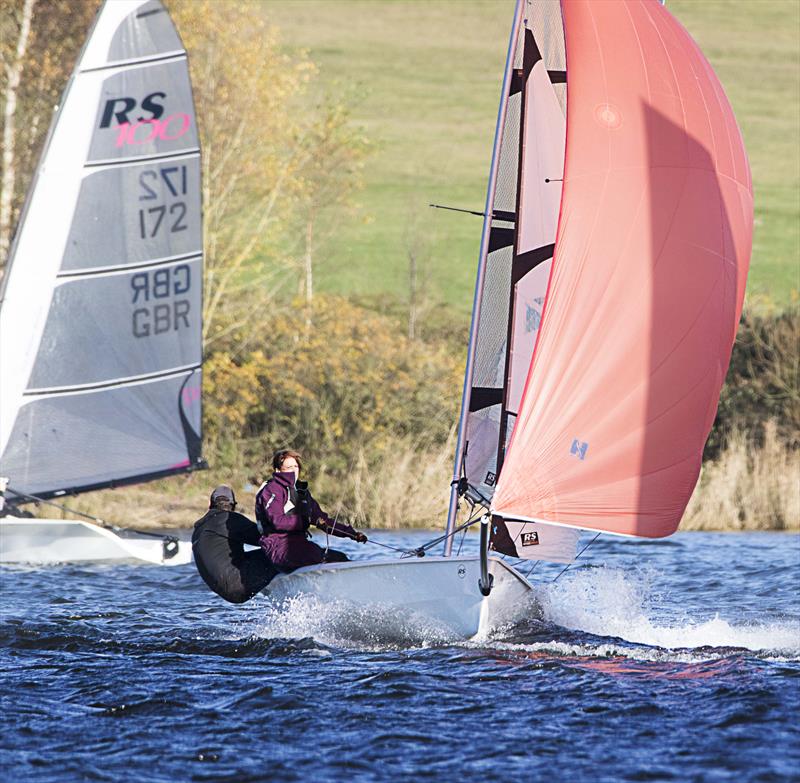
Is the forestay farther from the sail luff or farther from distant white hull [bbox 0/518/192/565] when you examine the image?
the sail luff

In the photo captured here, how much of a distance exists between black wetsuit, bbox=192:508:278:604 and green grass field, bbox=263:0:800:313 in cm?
1690

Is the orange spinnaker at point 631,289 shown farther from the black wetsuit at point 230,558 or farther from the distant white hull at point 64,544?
the distant white hull at point 64,544

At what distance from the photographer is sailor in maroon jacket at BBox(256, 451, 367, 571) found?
962cm

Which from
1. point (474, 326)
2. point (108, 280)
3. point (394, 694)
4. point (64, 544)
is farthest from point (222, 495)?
point (108, 280)

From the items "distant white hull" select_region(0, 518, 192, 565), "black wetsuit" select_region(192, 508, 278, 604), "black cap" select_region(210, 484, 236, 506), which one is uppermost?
"black cap" select_region(210, 484, 236, 506)

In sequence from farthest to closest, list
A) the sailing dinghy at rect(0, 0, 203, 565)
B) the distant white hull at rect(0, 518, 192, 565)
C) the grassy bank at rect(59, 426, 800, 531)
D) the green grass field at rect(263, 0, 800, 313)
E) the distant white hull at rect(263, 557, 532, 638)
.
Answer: the green grass field at rect(263, 0, 800, 313)
the grassy bank at rect(59, 426, 800, 531)
the sailing dinghy at rect(0, 0, 203, 565)
the distant white hull at rect(0, 518, 192, 565)
the distant white hull at rect(263, 557, 532, 638)

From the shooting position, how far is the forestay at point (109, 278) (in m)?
14.4

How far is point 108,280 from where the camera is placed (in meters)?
14.6

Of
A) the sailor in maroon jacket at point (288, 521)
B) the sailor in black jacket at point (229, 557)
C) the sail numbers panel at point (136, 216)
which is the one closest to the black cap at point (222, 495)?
the sailor in black jacket at point (229, 557)

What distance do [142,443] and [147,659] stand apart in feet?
19.6

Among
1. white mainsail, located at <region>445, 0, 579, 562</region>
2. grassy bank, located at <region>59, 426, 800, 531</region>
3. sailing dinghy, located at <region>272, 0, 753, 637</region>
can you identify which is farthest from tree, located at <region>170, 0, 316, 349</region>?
sailing dinghy, located at <region>272, 0, 753, 637</region>

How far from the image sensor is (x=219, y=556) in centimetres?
A: 979

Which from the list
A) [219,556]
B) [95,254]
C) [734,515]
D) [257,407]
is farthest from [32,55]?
[219,556]

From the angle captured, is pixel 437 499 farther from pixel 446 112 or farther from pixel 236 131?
pixel 446 112
